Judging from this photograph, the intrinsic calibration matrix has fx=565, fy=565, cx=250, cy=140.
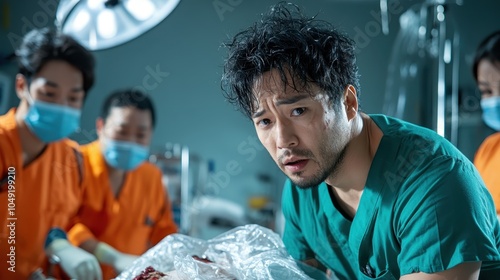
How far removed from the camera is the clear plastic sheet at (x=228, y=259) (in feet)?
4.13

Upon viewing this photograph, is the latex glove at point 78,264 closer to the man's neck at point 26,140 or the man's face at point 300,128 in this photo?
the man's neck at point 26,140

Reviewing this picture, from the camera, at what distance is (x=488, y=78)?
238 cm

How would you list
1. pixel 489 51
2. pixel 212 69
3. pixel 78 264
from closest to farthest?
1. pixel 78 264
2. pixel 489 51
3. pixel 212 69

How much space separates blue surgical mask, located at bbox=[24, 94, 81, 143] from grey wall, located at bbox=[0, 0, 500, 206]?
2.21ft

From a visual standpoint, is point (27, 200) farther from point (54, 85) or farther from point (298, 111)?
point (298, 111)

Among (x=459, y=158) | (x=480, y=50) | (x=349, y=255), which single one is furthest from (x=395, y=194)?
(x=480, y=50)

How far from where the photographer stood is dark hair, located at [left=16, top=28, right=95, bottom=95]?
6.92ft

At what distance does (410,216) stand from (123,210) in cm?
165

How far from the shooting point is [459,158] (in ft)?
3.73

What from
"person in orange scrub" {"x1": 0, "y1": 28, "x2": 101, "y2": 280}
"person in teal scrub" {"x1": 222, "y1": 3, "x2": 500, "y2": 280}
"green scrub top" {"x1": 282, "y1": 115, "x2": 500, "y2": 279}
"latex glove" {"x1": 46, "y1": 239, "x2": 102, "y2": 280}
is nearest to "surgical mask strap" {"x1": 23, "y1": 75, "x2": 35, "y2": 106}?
"person in orange scrub" {"x1": 0, "y1": 28, "x2": 101, "y2": 280}

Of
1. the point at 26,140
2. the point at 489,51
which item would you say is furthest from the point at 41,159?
the point at 489,51

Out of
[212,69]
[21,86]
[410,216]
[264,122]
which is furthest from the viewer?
[212,69]

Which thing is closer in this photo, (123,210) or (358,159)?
(358,159)

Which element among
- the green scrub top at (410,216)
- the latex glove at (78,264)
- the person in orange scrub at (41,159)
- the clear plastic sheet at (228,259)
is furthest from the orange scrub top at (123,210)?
the green scrub top at (410,216)
